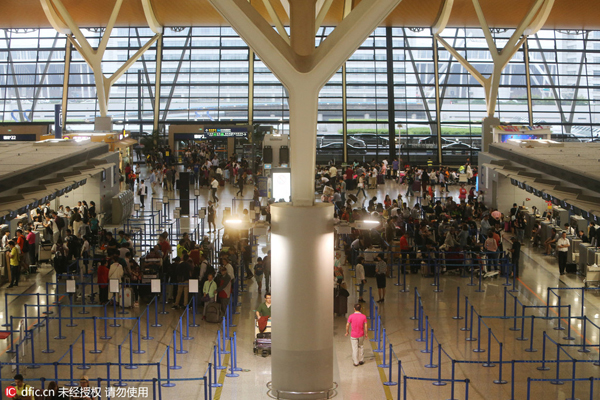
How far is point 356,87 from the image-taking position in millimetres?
47031

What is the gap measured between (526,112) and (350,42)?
36912 millimetres

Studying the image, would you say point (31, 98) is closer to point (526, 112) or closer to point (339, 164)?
point (339, 164)

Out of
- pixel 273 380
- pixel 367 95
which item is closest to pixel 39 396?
pixel 273 380

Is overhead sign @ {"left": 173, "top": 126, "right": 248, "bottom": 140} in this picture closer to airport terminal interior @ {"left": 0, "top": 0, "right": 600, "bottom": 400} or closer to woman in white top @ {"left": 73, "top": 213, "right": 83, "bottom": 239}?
airport terminal interior @ {"left": 0, "top": 0, "right": 600, "bottom": 400}

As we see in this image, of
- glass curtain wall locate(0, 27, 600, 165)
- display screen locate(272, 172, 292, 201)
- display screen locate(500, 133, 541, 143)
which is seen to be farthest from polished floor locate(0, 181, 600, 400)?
glass curtain wall locate(0, 27, 600, 165)

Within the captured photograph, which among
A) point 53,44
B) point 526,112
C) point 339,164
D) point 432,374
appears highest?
point 53,44

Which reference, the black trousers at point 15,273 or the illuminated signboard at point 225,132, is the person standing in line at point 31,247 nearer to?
the black trousers at point 15,273

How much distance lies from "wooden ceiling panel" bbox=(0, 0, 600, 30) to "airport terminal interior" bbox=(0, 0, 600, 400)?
22cm

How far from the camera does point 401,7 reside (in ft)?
137

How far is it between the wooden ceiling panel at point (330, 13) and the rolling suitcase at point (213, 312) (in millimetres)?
27553

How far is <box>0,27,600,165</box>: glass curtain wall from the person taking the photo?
4675 centimetres

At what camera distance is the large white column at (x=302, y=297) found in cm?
1258

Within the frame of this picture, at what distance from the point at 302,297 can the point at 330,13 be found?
33.6 meters

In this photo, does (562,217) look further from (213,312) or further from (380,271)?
(213,312)
